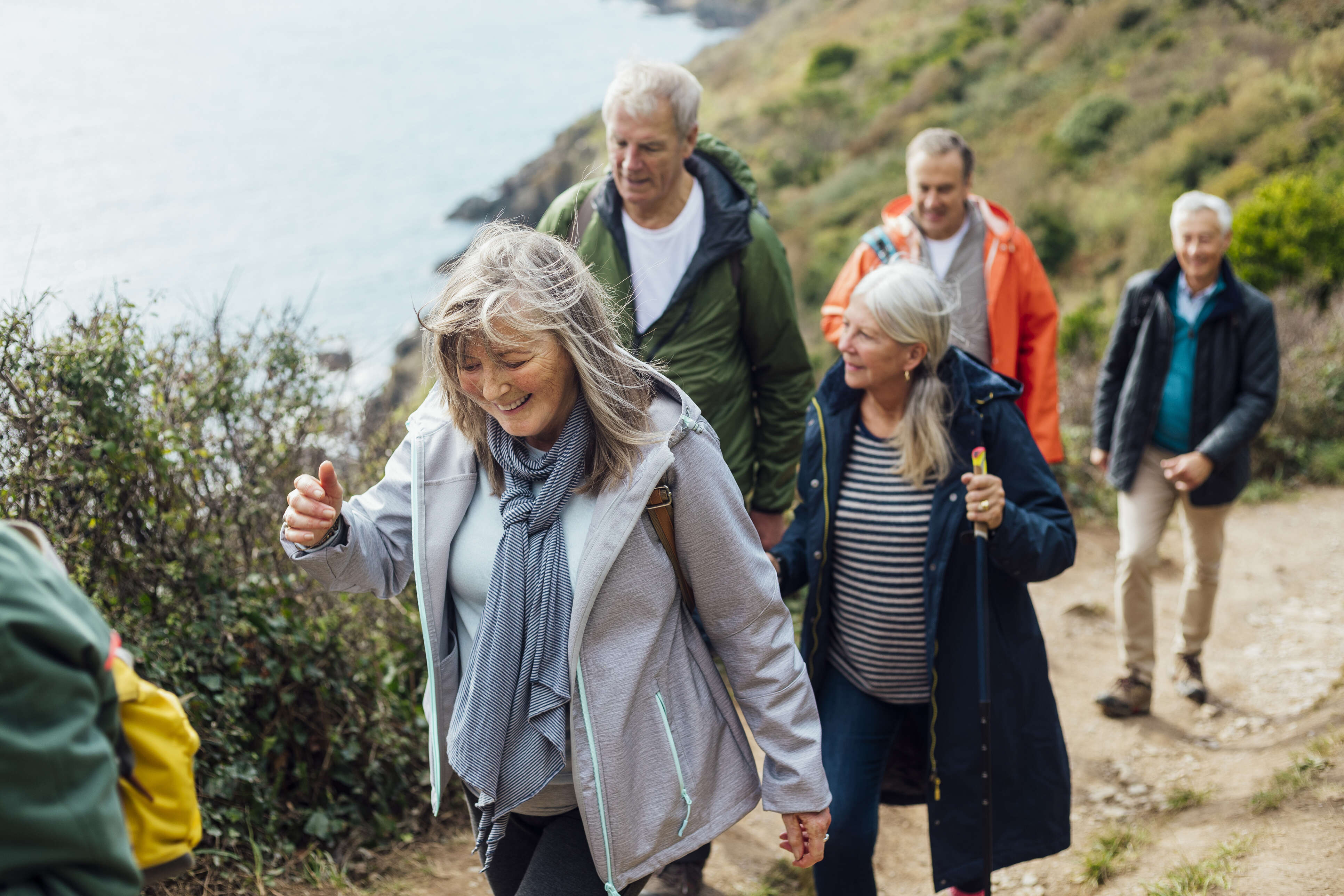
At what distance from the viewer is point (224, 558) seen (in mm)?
3514

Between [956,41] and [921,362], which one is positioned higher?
[956,41]

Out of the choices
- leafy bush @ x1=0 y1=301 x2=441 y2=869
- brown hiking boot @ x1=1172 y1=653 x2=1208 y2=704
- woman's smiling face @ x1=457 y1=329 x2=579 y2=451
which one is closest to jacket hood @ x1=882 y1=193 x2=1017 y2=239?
brown hiking boot @ x1=1172 y1=653 x2=1208 y2=704

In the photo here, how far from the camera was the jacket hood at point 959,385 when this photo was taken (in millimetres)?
2828

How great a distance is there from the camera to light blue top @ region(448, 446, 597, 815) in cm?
206

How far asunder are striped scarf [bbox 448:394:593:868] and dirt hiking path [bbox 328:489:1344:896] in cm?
176

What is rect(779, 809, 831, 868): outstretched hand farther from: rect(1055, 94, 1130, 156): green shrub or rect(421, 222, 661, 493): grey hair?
rect(1055, 94, 1130, 156): green shrub

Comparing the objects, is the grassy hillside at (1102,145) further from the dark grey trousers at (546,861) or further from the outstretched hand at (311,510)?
the dark grey trousers at (546,861)

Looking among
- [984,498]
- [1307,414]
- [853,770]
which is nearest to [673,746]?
[853,770]

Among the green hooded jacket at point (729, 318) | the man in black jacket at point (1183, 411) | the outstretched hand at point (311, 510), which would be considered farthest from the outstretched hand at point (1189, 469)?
the outstretched hand at point (311, 510)

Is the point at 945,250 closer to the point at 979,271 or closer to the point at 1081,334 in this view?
the point at 979,271

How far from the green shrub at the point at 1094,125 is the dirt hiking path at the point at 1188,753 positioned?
17.9m

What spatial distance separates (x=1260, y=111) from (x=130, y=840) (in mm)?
21795

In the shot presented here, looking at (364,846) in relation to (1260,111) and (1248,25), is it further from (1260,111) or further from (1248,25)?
(1248,25)

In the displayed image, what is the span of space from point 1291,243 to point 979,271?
793 cm
